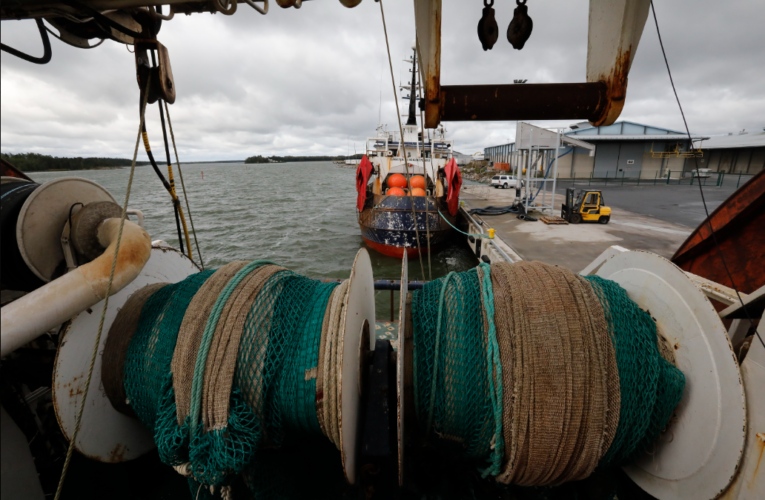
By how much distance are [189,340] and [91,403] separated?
0.99m

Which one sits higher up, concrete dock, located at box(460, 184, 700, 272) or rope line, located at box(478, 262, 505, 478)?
rope line, located at box(478, 262, 505, 478)

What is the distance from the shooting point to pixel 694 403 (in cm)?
187

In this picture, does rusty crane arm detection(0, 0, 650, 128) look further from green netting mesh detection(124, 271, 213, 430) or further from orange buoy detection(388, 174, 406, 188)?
orange buoy detection(388, 174, 406, 188)

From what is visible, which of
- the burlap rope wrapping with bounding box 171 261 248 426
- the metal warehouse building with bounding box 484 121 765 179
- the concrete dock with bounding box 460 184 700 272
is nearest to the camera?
the burlap rope wrapping with bounding box 171 261 248 426

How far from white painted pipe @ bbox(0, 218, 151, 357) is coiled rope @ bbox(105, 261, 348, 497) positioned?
402 millimetres

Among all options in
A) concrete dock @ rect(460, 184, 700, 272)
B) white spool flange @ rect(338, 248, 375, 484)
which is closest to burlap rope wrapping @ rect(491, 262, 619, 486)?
white spool flange @ rect(338, 248, 375, 484)

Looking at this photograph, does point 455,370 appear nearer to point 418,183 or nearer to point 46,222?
point 46,222

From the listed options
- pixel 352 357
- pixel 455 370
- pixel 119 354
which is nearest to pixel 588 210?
pixel 455 370

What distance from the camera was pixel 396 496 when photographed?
76.0 inches

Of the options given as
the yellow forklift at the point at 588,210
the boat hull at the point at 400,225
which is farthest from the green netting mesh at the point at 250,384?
the yellow forklift at the point at 588,210

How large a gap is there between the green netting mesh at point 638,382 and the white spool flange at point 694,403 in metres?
0.08

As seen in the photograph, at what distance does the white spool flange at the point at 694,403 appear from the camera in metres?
1.66

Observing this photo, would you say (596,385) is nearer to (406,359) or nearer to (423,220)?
(406,359)

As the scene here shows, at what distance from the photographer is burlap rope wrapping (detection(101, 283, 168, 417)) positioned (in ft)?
7.36
